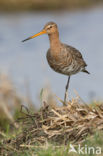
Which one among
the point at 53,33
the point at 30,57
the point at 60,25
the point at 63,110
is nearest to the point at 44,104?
the point at 63,110

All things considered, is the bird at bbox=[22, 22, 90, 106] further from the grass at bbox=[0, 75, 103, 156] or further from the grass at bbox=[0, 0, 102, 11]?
the grass at bbox=[0, 0, 102, 11]

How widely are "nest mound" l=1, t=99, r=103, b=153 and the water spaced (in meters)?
5.08

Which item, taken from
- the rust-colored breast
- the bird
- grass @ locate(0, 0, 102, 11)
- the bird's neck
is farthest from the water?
the bird's neck

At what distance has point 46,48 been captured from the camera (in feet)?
52.1

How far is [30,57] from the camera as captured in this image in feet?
50.0

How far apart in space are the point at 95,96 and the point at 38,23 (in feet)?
28.9

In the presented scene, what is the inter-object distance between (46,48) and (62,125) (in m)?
10.8

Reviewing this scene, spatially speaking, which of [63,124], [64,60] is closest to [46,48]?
[64,60]

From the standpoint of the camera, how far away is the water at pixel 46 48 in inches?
499

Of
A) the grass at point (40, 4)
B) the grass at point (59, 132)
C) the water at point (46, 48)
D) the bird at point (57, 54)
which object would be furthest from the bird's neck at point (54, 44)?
the grass at point (40, 4)

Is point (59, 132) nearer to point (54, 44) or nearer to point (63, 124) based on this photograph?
point (63, 124)

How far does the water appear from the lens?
41.6ft

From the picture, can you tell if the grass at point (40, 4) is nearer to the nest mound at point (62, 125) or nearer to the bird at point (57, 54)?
the bird at point (57, 54)

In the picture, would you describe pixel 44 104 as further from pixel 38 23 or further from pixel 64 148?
pixel 38 23
